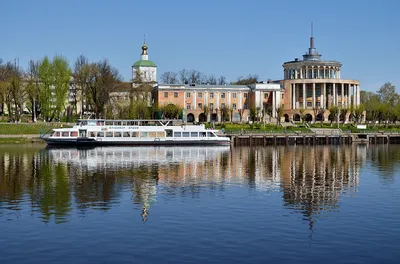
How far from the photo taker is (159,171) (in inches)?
1750

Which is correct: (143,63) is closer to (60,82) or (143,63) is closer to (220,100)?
(220,100)

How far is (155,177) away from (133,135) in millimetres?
34086

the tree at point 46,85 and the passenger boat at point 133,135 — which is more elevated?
the tree at point 46,85

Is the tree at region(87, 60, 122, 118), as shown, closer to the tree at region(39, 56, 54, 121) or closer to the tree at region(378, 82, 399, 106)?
the tree at region(39, 56, 54, 121)

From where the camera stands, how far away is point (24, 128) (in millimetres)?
83312

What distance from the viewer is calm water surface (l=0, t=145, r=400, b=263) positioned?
2136 centimetres

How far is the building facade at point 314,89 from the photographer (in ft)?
384

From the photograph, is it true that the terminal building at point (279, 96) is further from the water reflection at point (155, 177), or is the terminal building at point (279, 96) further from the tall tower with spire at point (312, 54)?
the water reflection at point (155, 177)

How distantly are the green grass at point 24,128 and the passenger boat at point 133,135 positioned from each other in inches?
255

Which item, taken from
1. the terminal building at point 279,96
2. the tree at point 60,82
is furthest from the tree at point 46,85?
the terminal building at point 279,96

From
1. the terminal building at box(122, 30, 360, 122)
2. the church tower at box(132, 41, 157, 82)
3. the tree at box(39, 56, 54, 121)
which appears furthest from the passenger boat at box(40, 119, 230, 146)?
the church tower at box(132, 41, 157, 82)

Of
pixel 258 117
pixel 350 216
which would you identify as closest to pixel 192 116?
pixel 258 117

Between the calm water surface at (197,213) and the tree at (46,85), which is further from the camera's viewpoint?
the tree at (46,85)

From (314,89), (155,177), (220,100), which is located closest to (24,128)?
(220,100)
